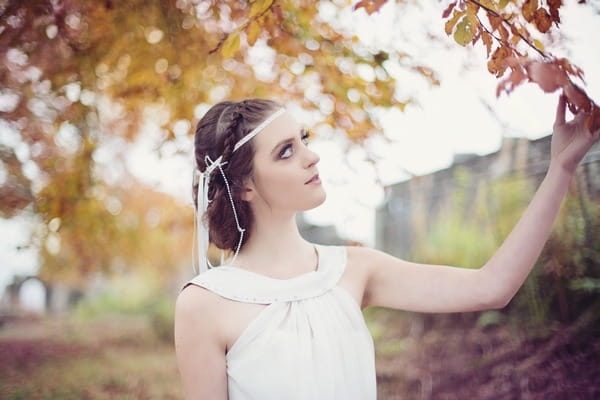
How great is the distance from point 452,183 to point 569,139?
197 centimetres

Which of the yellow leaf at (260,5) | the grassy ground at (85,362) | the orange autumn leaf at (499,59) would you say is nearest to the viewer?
the orange autumn leaf at (499,59)

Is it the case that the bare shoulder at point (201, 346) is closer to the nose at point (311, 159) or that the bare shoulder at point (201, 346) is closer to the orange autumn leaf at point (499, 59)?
the nose at point (311, 159)

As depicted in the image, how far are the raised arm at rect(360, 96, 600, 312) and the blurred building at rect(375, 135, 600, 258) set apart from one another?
0.82 metres

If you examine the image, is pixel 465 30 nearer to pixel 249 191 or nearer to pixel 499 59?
pixel 499 59

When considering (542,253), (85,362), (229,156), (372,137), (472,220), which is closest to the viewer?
(229,156)

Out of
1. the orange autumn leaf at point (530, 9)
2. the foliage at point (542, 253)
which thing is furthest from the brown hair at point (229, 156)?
the foliage at point (542, 253)

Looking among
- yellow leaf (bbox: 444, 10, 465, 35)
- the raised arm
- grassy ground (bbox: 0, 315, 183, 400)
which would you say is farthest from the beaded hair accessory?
grassy ground (bbox: 0, 315, 183, 400)

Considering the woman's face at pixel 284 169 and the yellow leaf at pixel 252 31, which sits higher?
the yellow leaf at pixel 252 31

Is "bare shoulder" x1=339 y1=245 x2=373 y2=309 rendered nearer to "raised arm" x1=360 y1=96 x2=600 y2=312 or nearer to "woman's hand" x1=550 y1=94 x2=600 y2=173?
"raised arm" x1=360 y1=96 x2=600 y2=312

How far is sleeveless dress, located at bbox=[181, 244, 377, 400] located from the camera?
1.57 meters

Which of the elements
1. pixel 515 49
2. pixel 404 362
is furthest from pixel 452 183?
pixel 515 49

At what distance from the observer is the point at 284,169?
171 centimetres

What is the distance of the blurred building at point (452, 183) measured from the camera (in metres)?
2.26

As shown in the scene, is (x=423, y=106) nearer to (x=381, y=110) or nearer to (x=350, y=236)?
(x=381, y=110)
